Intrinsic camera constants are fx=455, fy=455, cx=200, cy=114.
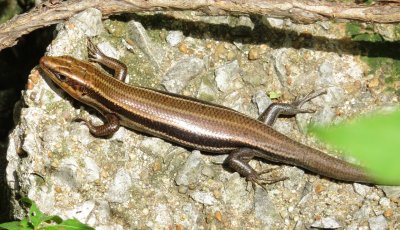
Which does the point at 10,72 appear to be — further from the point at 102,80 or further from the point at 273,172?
the point at 273,172

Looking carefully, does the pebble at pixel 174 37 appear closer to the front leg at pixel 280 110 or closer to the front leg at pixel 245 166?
the front leg at pixel 280 110

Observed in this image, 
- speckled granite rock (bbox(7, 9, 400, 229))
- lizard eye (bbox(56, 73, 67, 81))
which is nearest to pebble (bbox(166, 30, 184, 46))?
speckled granite rock (bbox(7, 9, 400, 229))

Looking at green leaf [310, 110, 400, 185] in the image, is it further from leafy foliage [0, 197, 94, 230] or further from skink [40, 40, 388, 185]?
skink [40, 40, 388, 185]

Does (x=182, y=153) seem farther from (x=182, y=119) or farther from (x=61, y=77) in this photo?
(x=61, y=77)

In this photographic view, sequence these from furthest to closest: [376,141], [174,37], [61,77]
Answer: [174,37], [61,77], [376,141]

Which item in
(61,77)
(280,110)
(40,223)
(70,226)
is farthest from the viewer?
(280,110)

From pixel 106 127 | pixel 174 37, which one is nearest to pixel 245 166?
pixel 106 127

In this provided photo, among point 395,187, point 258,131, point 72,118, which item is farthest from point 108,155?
point 395,187
